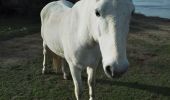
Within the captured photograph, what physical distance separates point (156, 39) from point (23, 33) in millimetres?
3137

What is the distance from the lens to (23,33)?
331 inches

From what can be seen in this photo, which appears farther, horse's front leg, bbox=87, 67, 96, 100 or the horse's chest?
horse's front leg, bbox=87, 67, 96, 100

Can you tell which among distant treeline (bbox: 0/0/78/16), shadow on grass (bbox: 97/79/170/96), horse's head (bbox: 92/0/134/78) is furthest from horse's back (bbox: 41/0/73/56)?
distant treeline (bbox: 0/0/78/16)

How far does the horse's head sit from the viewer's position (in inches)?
93.4

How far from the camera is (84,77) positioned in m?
5.26

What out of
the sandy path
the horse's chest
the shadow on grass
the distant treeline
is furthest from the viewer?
the distant treeline

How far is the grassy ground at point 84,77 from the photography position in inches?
183

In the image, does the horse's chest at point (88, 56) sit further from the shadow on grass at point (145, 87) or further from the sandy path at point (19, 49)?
the sandy path at point (19, 49)

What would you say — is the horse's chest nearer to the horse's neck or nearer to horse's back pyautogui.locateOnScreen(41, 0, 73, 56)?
the horse's neck

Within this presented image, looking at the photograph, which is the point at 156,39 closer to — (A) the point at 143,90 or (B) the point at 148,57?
(B) the point at 148,57

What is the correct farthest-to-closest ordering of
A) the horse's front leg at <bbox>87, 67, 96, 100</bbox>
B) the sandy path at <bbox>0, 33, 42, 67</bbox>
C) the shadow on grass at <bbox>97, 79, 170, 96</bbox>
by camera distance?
the sandy path at <bbox>0, 33, 42, 67</bbox>
the shadow on grass at <bbox>97, 79, 170, 96</bbox>
the horse's front leg at <bbox>87, 67, 96, 100</bbox>

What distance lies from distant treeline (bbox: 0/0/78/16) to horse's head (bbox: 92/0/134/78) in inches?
356

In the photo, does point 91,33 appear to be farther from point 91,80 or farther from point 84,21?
point 91,80

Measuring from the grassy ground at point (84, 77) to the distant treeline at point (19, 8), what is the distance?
4.17 m
